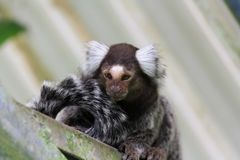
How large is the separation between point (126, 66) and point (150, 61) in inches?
3.3

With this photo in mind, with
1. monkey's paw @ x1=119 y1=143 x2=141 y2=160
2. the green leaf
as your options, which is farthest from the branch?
monkey's paw @ x1=119 y1=143 x2=141 y2=160

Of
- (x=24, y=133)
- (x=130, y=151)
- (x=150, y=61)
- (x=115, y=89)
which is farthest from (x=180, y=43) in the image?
(x=24, y=133)

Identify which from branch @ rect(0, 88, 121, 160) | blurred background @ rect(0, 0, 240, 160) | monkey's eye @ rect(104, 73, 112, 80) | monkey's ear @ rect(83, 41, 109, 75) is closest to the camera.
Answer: branch @ rect(0, 88, 121, 160)

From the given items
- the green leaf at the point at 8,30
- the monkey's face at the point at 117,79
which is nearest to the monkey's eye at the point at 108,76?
the monkey's face at the point at 117,79

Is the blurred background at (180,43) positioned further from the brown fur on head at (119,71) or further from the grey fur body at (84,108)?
the grey fur body at (84,108)

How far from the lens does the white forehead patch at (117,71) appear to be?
86.2 inches

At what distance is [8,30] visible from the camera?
1.72m

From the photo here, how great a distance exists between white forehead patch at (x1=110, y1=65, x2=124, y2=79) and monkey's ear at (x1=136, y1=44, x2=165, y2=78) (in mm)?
101

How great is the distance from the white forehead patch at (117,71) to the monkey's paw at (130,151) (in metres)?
0.21

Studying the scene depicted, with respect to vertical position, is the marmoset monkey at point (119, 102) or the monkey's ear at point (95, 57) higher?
the monkey's ear at point (95, 57)

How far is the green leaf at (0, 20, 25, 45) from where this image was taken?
5.53 feet

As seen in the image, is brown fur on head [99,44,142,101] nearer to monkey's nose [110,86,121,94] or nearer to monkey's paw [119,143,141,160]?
monkey's nose [110,86,121,94]

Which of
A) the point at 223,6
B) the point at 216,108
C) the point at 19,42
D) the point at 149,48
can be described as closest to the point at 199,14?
the point at 223,6

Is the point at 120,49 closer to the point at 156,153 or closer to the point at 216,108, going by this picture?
the point at 156,153
